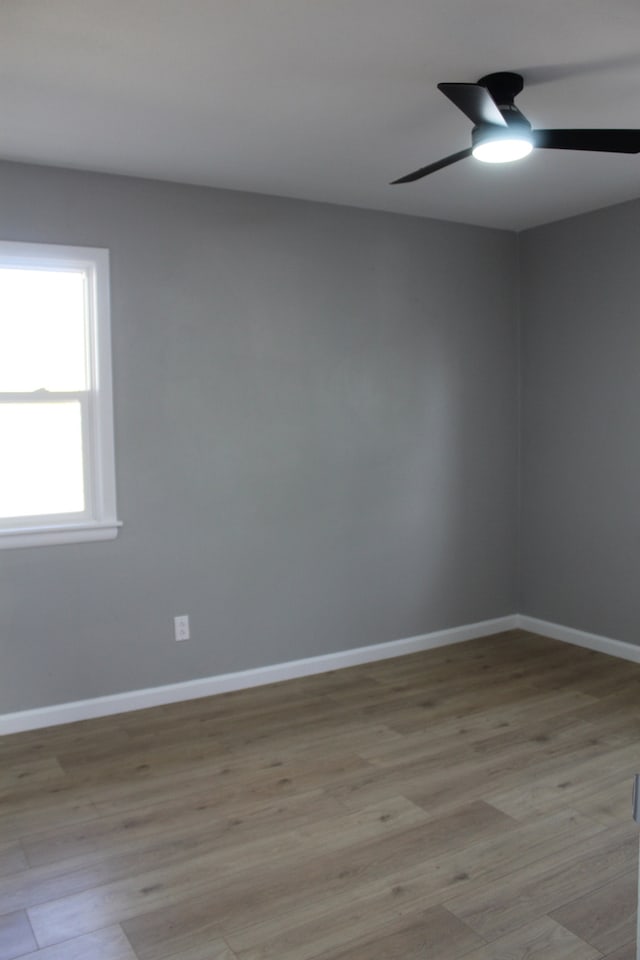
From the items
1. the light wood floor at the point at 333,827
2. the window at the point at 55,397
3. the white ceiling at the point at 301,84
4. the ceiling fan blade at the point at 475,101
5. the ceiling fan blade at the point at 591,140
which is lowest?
the light wood floor at the point at 333,827

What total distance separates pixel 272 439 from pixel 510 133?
2.06 meters

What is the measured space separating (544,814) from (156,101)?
283cm

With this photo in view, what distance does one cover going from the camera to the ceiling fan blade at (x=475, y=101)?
2184 mm

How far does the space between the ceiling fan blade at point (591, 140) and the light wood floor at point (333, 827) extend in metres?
2.21

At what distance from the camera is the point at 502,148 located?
102 inches

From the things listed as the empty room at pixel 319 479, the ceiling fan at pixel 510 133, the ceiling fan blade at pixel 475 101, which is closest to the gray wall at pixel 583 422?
the empty room at pixel 319 479

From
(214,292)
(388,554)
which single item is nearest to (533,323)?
(388,554)

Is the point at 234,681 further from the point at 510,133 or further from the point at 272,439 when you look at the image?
the point at 510,133

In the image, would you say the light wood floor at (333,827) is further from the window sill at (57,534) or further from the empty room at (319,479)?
the window sill at (57,534)

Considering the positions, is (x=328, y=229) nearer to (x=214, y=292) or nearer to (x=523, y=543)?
(x=214, y=292)

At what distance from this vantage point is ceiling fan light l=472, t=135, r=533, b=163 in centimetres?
253

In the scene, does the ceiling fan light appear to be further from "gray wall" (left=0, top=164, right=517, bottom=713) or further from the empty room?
"gray wall" (left=0, top=164, right=517, bottom=713)

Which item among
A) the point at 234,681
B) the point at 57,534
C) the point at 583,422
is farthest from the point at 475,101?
the point at 234,681

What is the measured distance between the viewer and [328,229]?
14.0 ft
